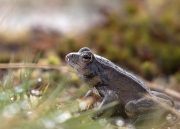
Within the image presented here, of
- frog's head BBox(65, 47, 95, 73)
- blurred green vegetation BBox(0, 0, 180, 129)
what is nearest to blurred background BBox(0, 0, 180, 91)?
blurred green vegetation BBox(0, 0, 180, 129)

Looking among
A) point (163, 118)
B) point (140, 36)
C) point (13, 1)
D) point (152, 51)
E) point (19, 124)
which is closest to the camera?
point (19, 124)

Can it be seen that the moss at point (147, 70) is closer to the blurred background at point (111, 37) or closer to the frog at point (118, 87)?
the blurred background at point (111, 37)

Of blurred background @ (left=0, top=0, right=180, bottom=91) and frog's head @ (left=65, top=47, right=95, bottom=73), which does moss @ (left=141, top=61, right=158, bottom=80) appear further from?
frog's head @ (left=65, top=47, right=95, bottom=73)

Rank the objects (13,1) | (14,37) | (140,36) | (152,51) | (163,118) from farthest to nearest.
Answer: (14,37) < (140,36) < (152,51) < (13,1) < (163,118)

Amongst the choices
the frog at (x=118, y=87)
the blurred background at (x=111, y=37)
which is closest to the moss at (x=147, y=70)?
the blurred background at (x=111, y=37)

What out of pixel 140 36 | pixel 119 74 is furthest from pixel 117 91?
pixel 140 36

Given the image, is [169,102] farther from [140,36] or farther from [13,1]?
[140,36]

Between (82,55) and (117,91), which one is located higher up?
(82,55)
